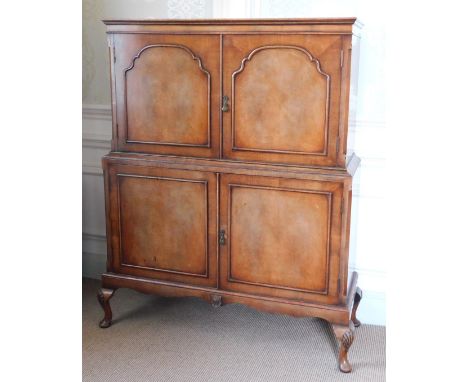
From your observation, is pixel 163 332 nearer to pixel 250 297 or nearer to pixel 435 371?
pixel 250 297

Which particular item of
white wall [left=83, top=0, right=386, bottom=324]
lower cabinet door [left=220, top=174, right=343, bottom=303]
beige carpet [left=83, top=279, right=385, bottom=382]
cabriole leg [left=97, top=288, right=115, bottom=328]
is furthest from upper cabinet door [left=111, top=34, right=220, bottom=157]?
beige carpet [left=83, top=279, right=385, bottom=382]

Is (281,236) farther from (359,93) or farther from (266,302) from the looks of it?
(359,93)

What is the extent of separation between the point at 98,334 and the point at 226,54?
1191 mm

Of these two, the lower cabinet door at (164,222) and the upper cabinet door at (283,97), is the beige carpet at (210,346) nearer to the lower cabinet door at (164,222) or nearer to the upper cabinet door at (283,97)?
the lower cabinet door at (164,222)

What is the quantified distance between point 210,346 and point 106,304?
456 millimetres

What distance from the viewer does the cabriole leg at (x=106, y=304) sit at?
212 cm

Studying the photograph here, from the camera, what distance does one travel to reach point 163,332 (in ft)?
7.00

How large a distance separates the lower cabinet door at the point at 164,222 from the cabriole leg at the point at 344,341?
0.47 m

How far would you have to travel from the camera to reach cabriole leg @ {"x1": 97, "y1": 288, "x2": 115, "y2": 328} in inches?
83.4

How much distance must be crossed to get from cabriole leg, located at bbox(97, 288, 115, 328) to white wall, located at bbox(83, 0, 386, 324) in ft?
2.23

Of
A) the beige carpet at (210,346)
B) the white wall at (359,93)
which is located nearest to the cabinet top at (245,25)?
the white wall at (359,93)

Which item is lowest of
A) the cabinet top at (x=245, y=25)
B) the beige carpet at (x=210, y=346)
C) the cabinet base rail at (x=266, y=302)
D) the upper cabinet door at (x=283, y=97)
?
the beige carpet at (x=210, y=346)
